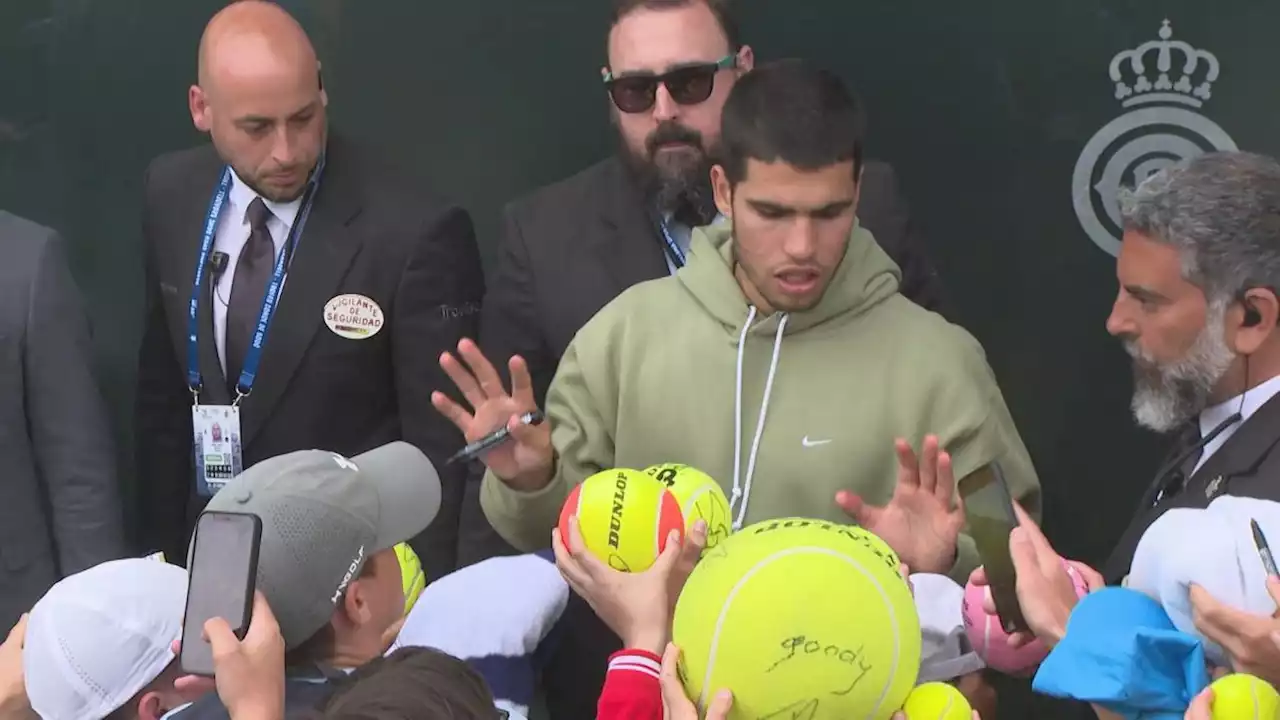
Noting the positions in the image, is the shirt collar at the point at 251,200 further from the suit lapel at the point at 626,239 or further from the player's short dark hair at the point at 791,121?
the player's short dark hair at the point at 791,121

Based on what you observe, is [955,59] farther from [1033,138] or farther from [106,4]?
[106,4]

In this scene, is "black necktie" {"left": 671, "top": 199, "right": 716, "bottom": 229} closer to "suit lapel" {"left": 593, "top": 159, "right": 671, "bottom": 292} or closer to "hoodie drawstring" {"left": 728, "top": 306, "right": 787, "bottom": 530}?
"suit lapel" {"left": 593, "top": 159, "right": 671, "bottom": 292}

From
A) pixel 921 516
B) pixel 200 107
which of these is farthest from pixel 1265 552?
pixel 200 107

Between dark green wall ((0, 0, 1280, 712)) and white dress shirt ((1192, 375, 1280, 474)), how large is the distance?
50.3 inches

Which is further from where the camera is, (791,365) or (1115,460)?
(1115,460)

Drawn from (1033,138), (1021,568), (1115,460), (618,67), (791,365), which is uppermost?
(618,67)

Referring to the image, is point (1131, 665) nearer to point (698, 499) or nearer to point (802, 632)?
point (802, 632)

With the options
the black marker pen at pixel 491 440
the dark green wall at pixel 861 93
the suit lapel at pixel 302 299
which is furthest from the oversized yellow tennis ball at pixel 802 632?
the dark green wall at pixel 861 93

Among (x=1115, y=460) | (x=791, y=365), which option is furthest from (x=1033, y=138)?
(x=791, y=365)

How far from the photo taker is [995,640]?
216 cm

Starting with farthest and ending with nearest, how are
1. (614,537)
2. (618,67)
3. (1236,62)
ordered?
(1236,62) → (618,67) → (614,537)

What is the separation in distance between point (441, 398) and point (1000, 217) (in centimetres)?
186

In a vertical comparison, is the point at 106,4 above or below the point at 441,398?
above

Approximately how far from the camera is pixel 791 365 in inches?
100
